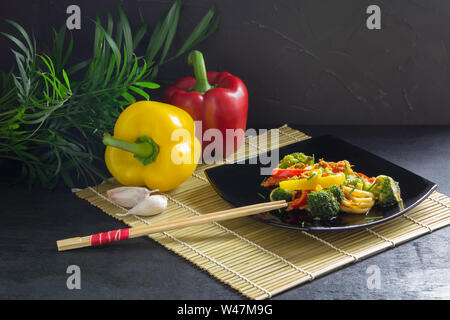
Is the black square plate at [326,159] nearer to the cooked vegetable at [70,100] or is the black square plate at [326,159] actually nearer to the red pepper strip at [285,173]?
the red pepper strip at [285,173]

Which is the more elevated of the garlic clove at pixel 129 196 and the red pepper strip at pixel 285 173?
the red pepper strip at pixel 285 173

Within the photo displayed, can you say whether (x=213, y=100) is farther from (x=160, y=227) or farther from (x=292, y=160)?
(x=160, y=227)

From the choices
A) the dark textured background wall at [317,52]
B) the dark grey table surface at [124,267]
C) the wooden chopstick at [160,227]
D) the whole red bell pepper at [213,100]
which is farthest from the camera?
the dark textured background wall at [317,52]

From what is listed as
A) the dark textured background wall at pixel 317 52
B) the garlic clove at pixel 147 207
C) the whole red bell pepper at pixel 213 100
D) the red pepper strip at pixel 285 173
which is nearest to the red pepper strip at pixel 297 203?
the red pepper strip at pixel 285 173

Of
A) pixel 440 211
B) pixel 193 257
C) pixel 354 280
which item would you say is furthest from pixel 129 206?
pixel 440 211

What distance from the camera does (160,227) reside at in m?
1.39

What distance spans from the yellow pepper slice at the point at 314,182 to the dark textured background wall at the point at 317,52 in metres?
0.62

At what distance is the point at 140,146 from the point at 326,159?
496mm

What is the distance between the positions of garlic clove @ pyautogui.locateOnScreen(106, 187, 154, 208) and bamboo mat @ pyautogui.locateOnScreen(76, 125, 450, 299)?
20mm

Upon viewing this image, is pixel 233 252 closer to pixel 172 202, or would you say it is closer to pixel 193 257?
pixel 193 257

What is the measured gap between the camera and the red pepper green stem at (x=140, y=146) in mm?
1595

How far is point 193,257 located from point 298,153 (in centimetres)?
44

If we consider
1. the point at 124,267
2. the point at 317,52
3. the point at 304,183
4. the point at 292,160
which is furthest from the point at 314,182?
the point at 317,52

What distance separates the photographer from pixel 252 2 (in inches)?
76.5
